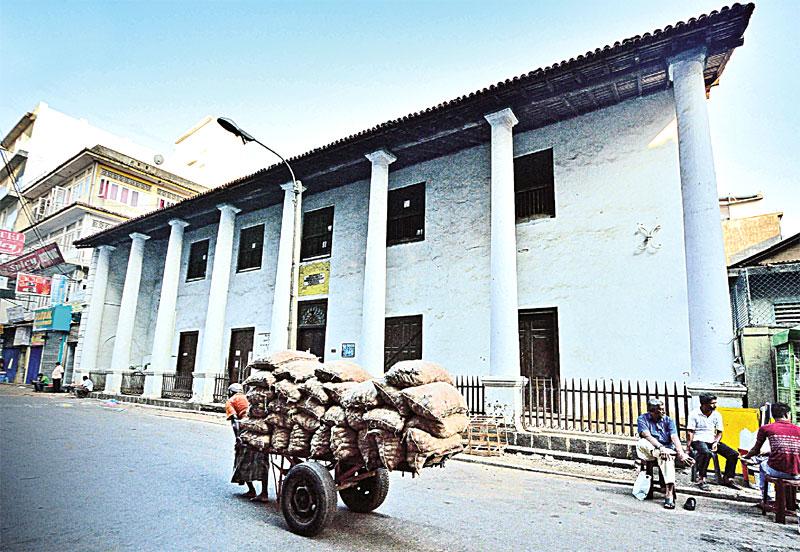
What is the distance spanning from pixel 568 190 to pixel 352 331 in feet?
25.1

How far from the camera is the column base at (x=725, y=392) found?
7.67 meters

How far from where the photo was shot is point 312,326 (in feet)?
53.8

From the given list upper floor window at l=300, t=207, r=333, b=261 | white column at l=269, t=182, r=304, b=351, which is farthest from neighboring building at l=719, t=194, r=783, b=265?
white column at l=269, t=182, r=304, b=351

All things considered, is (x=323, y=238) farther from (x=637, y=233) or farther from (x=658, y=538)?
(x=658, y=538)

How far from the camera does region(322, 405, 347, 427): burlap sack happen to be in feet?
14.7

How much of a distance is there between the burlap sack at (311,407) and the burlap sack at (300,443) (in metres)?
0.22

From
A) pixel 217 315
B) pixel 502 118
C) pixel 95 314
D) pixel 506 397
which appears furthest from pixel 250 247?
pixel 506 397

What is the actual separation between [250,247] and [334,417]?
15788mm

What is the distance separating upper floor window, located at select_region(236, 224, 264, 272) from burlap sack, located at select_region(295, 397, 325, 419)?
47.5ft

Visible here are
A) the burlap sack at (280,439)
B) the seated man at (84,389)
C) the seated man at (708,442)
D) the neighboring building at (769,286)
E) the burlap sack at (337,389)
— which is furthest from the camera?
the seated man at (84,389)

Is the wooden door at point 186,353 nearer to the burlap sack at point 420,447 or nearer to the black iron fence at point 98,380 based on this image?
the black iron fence at point 98,380

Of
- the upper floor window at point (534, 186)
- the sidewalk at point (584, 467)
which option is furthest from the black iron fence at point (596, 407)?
the upper floor window at point (534, 186)

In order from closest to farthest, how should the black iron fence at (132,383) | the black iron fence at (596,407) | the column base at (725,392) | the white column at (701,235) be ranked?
1. the column base at (725,392)
2. the white column at (701,235)
3. the black iron fence at (596,407)
4. the black iron fence at (132,383)

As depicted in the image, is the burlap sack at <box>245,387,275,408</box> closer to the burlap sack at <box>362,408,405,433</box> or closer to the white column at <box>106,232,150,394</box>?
the burlap sack at <box>362,408,405,433</box>
